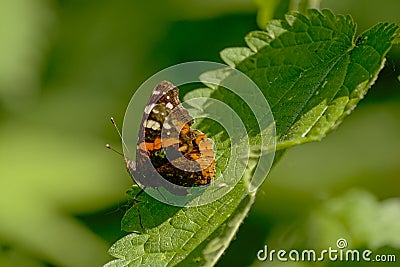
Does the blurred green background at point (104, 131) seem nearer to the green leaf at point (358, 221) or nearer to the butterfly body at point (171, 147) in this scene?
the green leaf at point (358, 221)

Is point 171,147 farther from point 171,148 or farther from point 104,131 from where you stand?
point 104,131

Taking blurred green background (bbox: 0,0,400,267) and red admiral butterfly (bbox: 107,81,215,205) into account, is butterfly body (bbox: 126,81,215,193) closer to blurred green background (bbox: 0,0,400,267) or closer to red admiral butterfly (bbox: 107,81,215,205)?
red admiral butterfly (bbox: 107,81,215,205)

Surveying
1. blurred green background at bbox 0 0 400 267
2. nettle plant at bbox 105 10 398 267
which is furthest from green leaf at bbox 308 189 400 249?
nettle plant at bbox 105 10 398 267

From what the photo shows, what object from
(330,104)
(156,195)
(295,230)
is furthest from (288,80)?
(295,230)

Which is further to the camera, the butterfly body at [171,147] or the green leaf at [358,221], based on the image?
the green leaf at [358,221]
